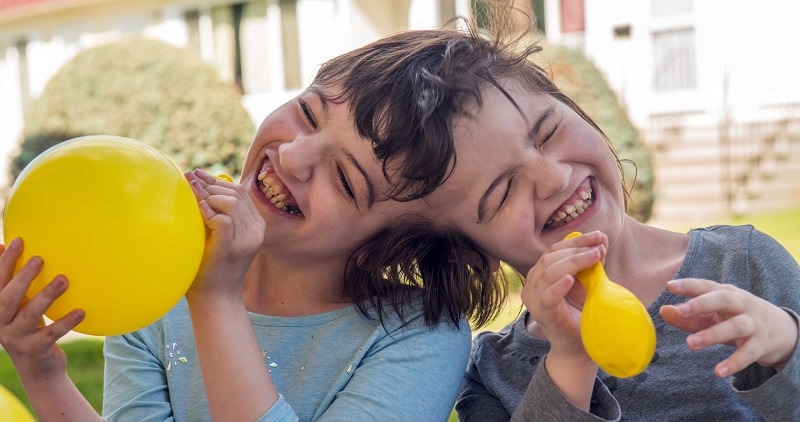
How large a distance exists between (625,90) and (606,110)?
3017 mm

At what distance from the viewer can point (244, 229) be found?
1721mm

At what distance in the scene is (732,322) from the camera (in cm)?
143

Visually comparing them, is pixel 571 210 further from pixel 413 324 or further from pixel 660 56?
pixel 660 56

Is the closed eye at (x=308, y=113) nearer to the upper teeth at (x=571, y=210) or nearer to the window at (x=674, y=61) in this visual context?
the upper teeth at (x=571, y=210)

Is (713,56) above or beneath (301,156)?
beneath

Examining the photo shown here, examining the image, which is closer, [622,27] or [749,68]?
[749,68]

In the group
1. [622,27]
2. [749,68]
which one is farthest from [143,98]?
[749,68]

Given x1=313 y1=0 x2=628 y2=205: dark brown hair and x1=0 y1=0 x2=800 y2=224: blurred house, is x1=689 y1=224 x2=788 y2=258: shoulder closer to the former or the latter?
x1=313 y1=0 x2=628 y2=205: dark brown hair

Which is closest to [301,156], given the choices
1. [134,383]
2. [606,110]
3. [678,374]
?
[134,383]

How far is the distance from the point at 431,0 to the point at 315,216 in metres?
11.4

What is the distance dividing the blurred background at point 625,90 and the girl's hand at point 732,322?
7261mm

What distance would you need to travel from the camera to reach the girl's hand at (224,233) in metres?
1.69

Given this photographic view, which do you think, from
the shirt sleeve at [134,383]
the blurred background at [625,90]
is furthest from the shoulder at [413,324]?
the blurred background at [625,90]

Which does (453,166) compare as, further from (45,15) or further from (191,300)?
(45,15)
